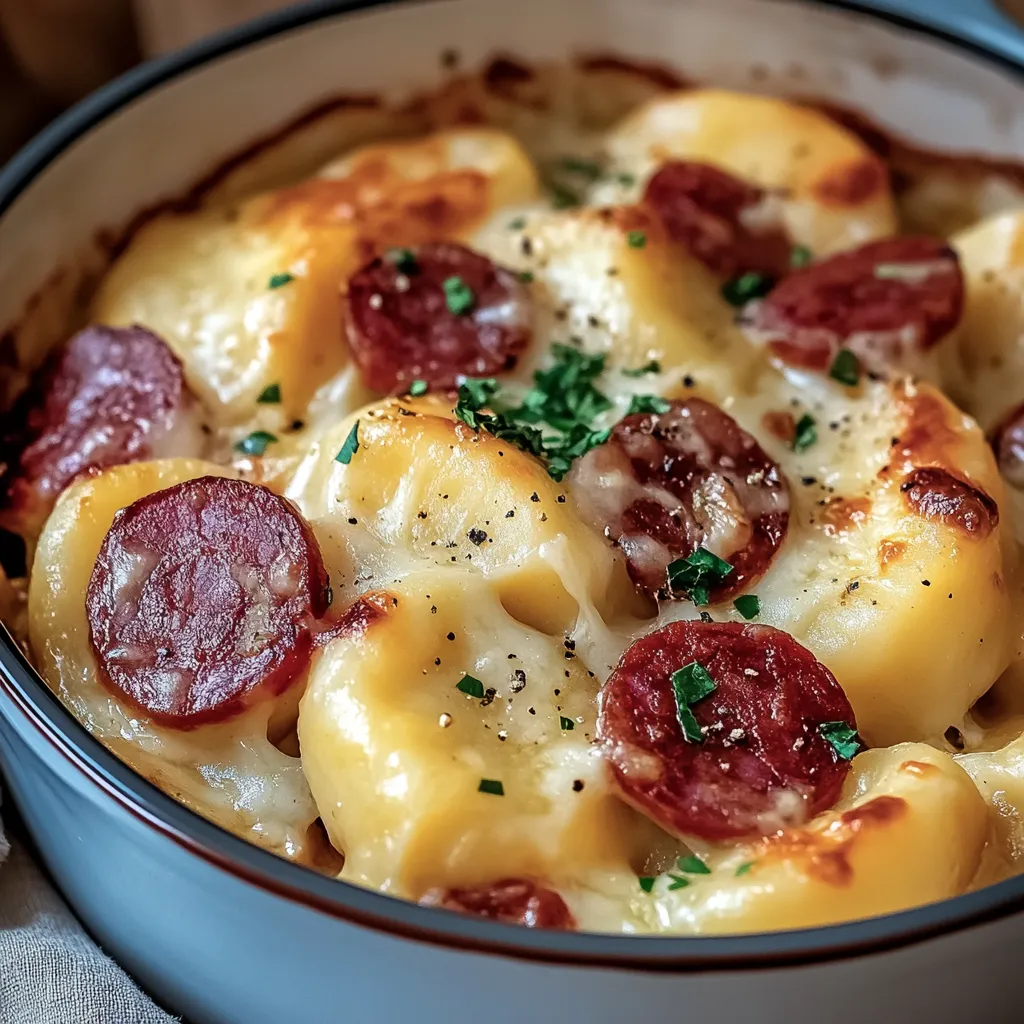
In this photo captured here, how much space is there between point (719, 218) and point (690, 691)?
3.86 ft

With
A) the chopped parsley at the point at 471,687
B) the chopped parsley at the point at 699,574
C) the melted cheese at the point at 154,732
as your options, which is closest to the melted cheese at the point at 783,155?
the chopped parsley at the point at 699,574

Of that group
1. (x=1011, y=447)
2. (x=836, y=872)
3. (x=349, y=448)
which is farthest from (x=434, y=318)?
(x=836, y=872)

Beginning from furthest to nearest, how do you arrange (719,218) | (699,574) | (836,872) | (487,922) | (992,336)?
(719,218) → (992,336) → (699,574) → (836,872) → (487,922)

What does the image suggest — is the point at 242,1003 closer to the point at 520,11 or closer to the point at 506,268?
the point at 506,268

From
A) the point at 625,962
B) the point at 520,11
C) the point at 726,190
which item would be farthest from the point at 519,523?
the point at 520,11

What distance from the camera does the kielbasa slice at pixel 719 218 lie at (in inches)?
101

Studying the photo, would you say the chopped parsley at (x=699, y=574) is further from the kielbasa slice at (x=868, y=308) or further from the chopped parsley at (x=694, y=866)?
the kielbasa slice at (x=868, y=308)

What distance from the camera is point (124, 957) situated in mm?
1871

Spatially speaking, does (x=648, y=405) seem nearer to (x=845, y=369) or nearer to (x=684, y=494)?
(x=684, y=494)

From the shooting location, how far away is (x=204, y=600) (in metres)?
1.89

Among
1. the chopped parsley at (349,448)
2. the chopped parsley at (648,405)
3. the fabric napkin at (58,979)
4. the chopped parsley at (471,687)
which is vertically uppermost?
the chopped parsley at (349,448)

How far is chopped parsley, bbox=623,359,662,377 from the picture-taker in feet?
7.42

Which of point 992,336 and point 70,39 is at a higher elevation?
point 70,39

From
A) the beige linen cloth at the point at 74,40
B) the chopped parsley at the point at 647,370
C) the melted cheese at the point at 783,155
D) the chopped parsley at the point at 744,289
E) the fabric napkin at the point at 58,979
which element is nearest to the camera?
the fabric napkin at the point at 58,979
